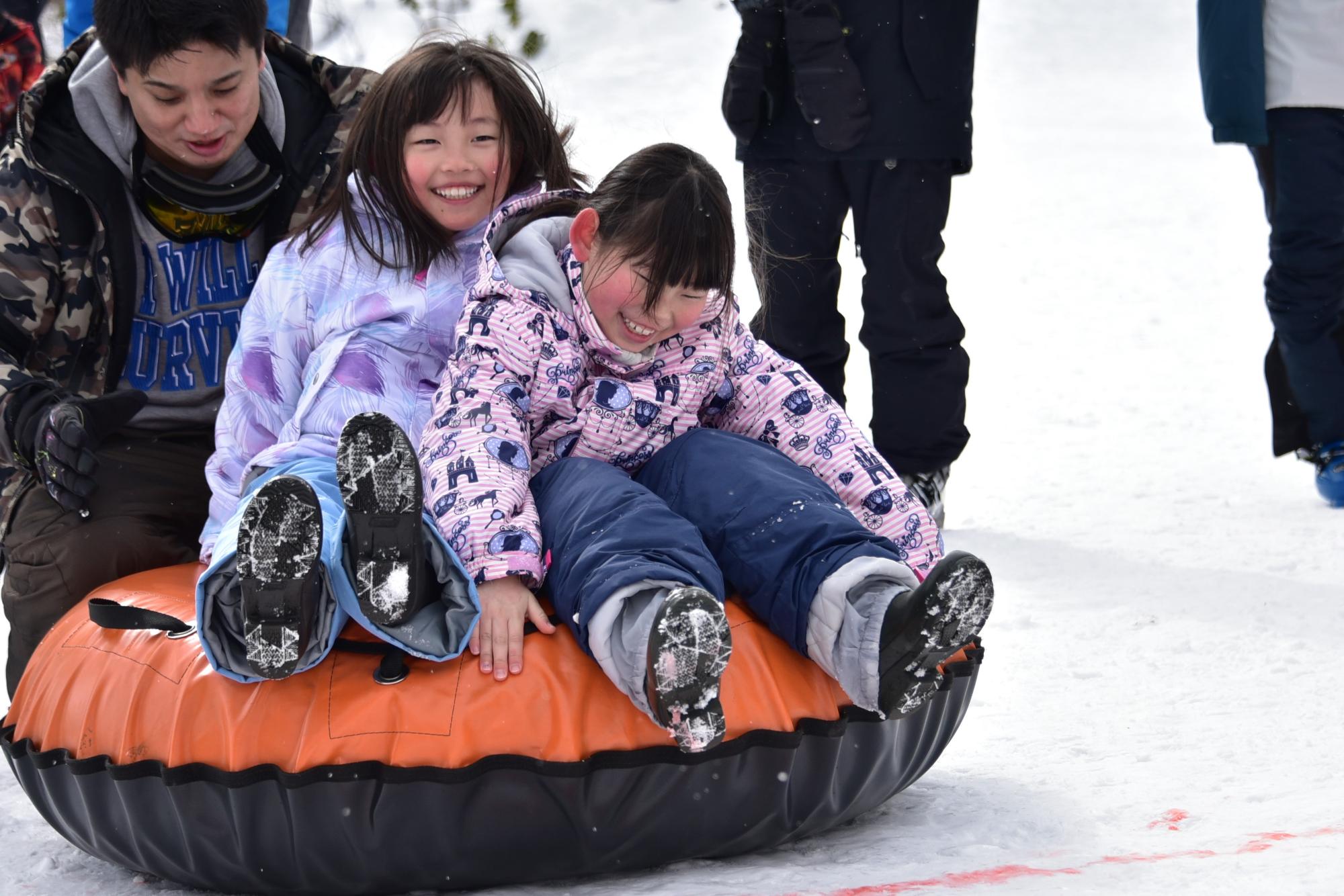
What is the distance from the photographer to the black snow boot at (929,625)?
165 cm

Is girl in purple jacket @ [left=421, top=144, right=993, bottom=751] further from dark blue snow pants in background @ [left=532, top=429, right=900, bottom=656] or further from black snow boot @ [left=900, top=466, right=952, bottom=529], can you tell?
black snow boot @ [left=900, top=466, right=952, bottom=529]

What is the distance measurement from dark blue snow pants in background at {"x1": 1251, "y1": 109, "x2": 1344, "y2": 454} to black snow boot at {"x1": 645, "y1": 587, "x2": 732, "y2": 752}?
2.49 metres

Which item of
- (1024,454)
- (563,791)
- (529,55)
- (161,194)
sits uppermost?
(529,55)

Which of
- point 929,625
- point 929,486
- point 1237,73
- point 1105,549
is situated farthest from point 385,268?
point 1237,73

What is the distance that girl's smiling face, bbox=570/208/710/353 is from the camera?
202 cm

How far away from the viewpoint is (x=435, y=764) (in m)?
1.71

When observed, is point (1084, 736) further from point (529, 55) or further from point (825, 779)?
point (529, 55)

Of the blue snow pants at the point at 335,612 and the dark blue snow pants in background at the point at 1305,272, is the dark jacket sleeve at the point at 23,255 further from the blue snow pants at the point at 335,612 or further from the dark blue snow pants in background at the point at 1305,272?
the dark blue snow pants in background at the point at 1305,272

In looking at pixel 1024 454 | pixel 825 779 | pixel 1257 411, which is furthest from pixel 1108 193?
pixel 825 779

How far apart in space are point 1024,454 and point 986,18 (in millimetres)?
7330

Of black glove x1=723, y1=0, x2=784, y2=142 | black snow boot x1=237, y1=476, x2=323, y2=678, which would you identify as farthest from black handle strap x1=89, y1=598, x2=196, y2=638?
black glove x1=723, y1=0, x2=784, y2=142

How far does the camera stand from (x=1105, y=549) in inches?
139

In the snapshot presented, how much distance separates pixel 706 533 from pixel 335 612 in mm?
478

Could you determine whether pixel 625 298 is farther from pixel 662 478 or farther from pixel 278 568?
pixel 278 568
